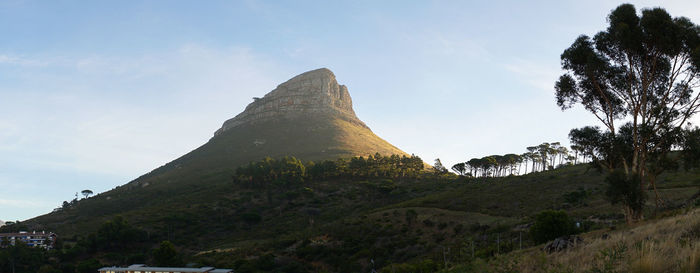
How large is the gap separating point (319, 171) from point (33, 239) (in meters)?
63.0

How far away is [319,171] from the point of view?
384ft

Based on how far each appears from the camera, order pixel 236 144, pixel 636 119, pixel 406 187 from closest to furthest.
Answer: pixel 636 119 → pixel 406 187 → pixel 236 144

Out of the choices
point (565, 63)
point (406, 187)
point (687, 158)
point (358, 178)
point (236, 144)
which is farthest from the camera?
point (236, 144)

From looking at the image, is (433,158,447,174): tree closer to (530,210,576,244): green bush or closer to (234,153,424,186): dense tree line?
(234,153,424,186): dense tree line

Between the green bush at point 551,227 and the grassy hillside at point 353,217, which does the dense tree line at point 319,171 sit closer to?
the grassy hillside at point 353,217

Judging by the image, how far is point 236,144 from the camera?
194000 mm

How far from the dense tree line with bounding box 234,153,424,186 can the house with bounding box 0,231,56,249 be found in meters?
45.5

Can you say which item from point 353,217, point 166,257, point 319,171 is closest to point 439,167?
point 319,171

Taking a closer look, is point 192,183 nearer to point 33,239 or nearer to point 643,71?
point 33,239

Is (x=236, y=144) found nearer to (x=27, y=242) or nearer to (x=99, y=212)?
(x=99, y=212)

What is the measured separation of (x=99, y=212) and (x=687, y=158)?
377 feet

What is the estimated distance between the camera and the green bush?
31.6 meters

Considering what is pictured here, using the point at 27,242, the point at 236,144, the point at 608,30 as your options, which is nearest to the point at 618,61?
the point at 608,30

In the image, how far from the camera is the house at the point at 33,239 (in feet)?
244
